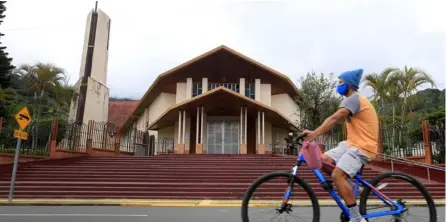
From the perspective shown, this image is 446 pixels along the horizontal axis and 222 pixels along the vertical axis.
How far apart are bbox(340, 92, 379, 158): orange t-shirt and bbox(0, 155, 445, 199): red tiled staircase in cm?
185

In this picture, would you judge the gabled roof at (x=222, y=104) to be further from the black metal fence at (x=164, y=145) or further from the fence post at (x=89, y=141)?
the fence post at (x=89, y=141)

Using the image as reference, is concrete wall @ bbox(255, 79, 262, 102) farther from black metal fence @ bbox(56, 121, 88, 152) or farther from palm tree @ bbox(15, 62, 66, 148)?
palm tree @ bbox(15, 62, 66, 148)

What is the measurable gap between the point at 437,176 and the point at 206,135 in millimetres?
16440

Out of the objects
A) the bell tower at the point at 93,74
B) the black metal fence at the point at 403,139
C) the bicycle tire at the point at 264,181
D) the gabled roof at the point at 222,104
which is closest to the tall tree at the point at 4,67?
the bell tower at the point at 93,74

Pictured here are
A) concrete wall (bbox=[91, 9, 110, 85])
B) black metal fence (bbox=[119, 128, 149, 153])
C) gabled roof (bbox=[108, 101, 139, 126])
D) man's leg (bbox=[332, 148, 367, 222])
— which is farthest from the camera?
→ gabled roof (bbox=[108, 101, 139, 126])

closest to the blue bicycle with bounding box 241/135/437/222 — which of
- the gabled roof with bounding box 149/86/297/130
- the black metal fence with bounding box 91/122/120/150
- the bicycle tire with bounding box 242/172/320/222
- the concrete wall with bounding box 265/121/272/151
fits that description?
the bicycle tire with bounding box 242/172/320/222

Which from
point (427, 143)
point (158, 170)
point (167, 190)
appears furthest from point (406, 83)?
point (167, 190)

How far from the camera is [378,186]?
346 cm

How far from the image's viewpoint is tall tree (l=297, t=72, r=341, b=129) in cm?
2328

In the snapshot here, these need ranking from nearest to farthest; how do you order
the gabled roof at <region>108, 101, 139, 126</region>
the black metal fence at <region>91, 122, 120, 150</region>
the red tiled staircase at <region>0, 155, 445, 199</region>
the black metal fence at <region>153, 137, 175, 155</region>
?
the red tiled staircase at <region>0, 155, 445, 199</region> < the black metal fence at <region>91, 122, 120, 150</region> < the black metal fence at <region>153, 137, 175, 155</region> < the gabled roof at <region>108, 101, 139, 126</region>

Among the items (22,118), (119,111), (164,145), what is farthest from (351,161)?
(119,111)

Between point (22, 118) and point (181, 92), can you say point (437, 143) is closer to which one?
point (22, 118)

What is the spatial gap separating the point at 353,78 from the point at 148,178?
1041cm

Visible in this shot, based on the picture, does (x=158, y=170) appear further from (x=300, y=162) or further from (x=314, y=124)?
(x=314, y=124)
